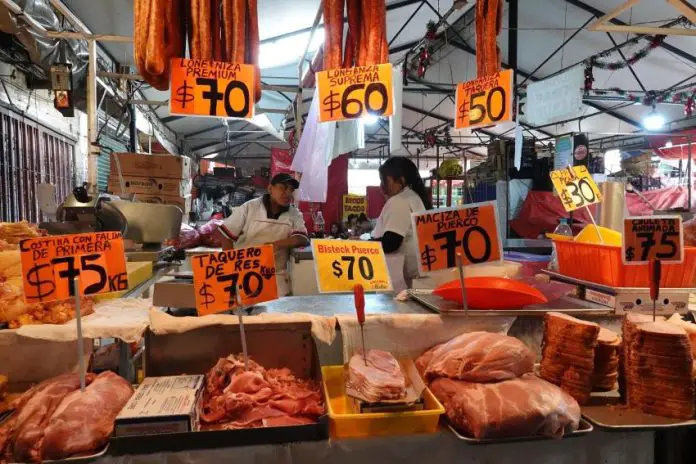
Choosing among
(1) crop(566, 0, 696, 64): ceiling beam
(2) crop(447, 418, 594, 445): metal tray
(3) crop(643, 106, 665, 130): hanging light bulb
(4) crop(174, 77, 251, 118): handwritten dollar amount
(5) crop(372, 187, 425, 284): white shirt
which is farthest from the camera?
(3) crop(643, 106, 665, 130): hanging light bulb

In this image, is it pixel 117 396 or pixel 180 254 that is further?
pixel 180 254

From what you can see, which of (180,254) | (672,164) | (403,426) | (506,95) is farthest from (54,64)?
(672,164)

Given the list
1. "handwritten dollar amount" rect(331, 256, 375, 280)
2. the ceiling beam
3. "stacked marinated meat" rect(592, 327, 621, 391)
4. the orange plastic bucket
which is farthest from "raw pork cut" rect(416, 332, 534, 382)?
the ceiling beam

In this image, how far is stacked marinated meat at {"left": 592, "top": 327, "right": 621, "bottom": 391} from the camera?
5.95 ft

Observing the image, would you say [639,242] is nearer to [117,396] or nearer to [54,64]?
[117,396]

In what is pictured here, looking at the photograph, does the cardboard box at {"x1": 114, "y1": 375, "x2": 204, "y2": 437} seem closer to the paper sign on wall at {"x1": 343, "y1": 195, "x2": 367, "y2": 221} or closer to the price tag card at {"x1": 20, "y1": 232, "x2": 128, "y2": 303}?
the price tag card at {"x1": 20, "y1": 232, "x2": 128, "y2": 303}

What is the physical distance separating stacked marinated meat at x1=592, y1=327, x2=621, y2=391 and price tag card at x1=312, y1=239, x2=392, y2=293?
89 centimetres


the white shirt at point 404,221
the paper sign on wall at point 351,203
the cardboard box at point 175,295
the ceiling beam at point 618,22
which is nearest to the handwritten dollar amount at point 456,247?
the cardboard box at point 175,295

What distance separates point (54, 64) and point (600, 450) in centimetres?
611

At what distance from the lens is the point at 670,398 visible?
164 cm

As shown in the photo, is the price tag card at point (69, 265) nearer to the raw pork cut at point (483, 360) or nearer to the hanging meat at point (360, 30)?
the raw pork cut at point (483, 360)

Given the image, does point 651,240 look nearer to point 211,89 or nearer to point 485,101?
point 485,101

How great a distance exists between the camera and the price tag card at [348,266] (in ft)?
6.26

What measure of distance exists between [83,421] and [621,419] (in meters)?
1.82
